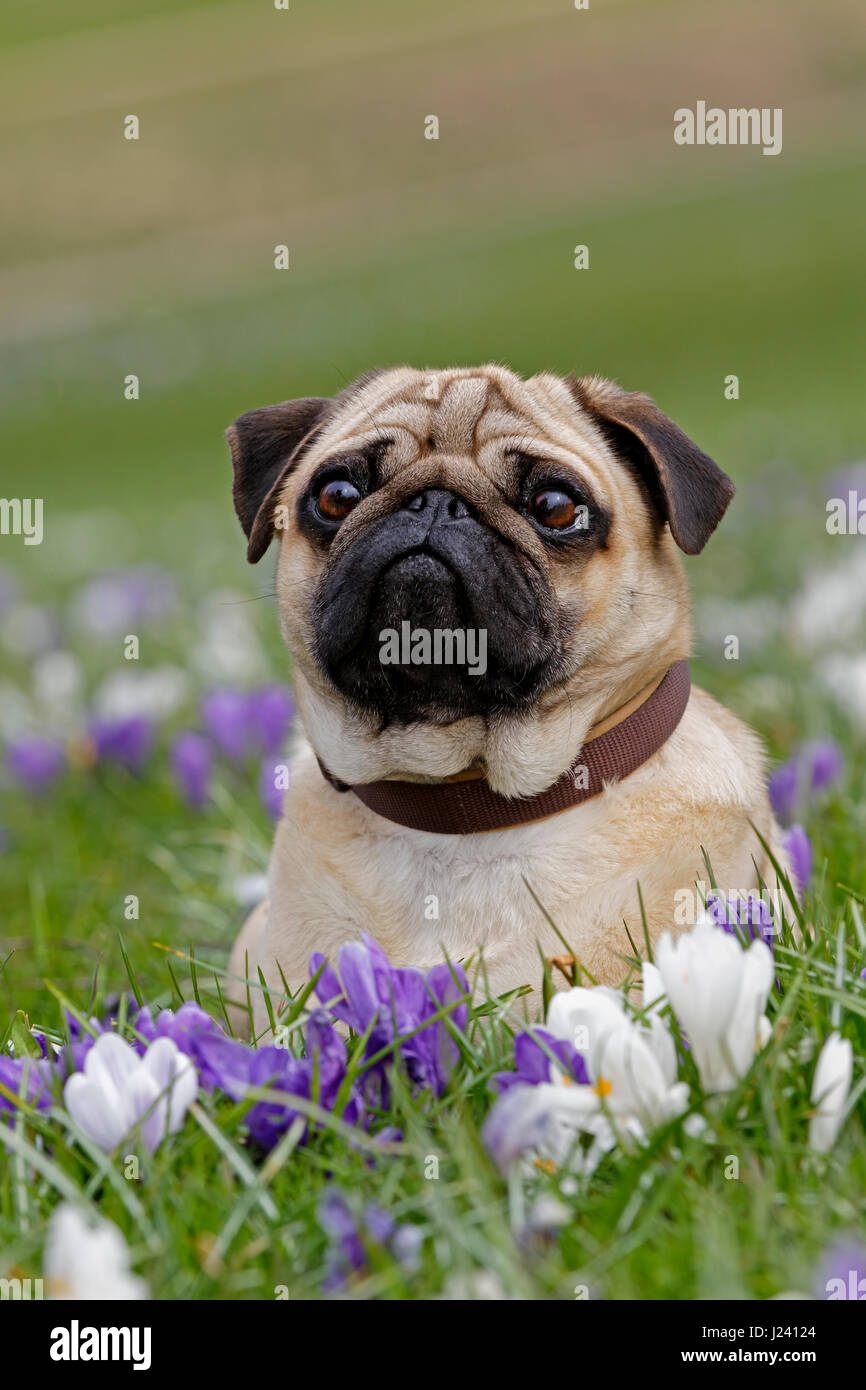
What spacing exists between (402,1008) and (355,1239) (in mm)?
611

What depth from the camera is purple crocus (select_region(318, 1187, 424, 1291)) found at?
2029 mm

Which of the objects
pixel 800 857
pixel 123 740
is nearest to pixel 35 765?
pixel 123 740

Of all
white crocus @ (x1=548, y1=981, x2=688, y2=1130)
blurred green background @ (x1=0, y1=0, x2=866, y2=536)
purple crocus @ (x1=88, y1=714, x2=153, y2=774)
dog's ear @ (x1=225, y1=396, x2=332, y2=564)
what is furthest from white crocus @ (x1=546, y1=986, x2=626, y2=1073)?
blurred green background @ (x1=0, y1=0, x2=866, y2=536)

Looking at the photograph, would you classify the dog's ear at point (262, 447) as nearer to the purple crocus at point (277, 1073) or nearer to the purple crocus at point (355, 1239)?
the purple crocus at point (277, 1073)

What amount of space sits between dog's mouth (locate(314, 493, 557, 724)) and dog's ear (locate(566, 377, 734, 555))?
0.36m

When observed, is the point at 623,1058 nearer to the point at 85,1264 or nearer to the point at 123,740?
the point at 85,1264

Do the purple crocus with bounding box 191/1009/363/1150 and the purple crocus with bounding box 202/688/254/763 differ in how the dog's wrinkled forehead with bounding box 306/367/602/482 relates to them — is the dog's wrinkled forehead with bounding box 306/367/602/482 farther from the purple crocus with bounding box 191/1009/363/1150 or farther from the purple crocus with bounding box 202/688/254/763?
the purple crocus with bounding box 202/688/254/763

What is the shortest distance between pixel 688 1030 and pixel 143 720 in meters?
3.86

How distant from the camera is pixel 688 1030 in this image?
2.35 m

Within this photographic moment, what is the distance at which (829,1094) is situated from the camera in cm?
226

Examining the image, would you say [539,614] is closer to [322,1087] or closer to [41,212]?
[322,1087]

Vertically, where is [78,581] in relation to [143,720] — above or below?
above

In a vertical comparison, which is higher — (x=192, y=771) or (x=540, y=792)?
Result: (x=192, y=771)

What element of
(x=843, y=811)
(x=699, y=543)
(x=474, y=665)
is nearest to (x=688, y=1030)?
(x=474, y=665)
